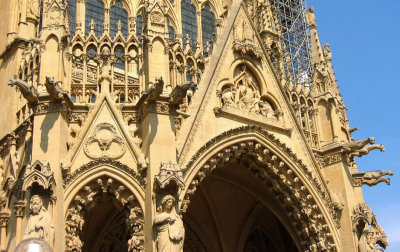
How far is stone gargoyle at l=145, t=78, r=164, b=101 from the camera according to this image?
13.3 metres

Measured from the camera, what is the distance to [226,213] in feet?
59.2

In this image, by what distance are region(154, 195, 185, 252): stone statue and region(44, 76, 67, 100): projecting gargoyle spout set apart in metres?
3.03

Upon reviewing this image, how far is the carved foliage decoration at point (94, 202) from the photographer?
1273cm

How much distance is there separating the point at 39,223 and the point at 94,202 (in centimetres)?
160

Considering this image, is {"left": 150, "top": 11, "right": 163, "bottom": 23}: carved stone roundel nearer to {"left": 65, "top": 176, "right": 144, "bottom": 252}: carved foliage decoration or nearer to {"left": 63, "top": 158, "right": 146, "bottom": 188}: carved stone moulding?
{"left": 63, "top": 158, "right": 146, "bottom": 188}: carved stone moulding

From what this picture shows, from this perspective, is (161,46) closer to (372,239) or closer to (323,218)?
(323,218)

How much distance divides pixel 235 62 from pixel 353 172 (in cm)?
448

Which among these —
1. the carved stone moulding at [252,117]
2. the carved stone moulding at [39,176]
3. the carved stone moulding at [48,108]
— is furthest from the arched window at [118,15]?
the carved stone moulding at [39,176]

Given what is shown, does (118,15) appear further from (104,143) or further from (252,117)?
(104,143)

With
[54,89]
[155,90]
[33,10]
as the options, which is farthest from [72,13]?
[155,90]

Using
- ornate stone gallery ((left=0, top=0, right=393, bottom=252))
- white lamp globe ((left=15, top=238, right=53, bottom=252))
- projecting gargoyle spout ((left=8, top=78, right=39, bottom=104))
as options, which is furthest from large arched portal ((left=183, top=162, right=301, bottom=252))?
white lamp globe ((left=15, top=238, right=53, bottom=252))

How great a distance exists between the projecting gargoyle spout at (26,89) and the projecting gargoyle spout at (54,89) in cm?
33

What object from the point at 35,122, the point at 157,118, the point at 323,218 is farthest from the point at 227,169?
the point at 35,122

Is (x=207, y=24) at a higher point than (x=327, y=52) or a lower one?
higher
